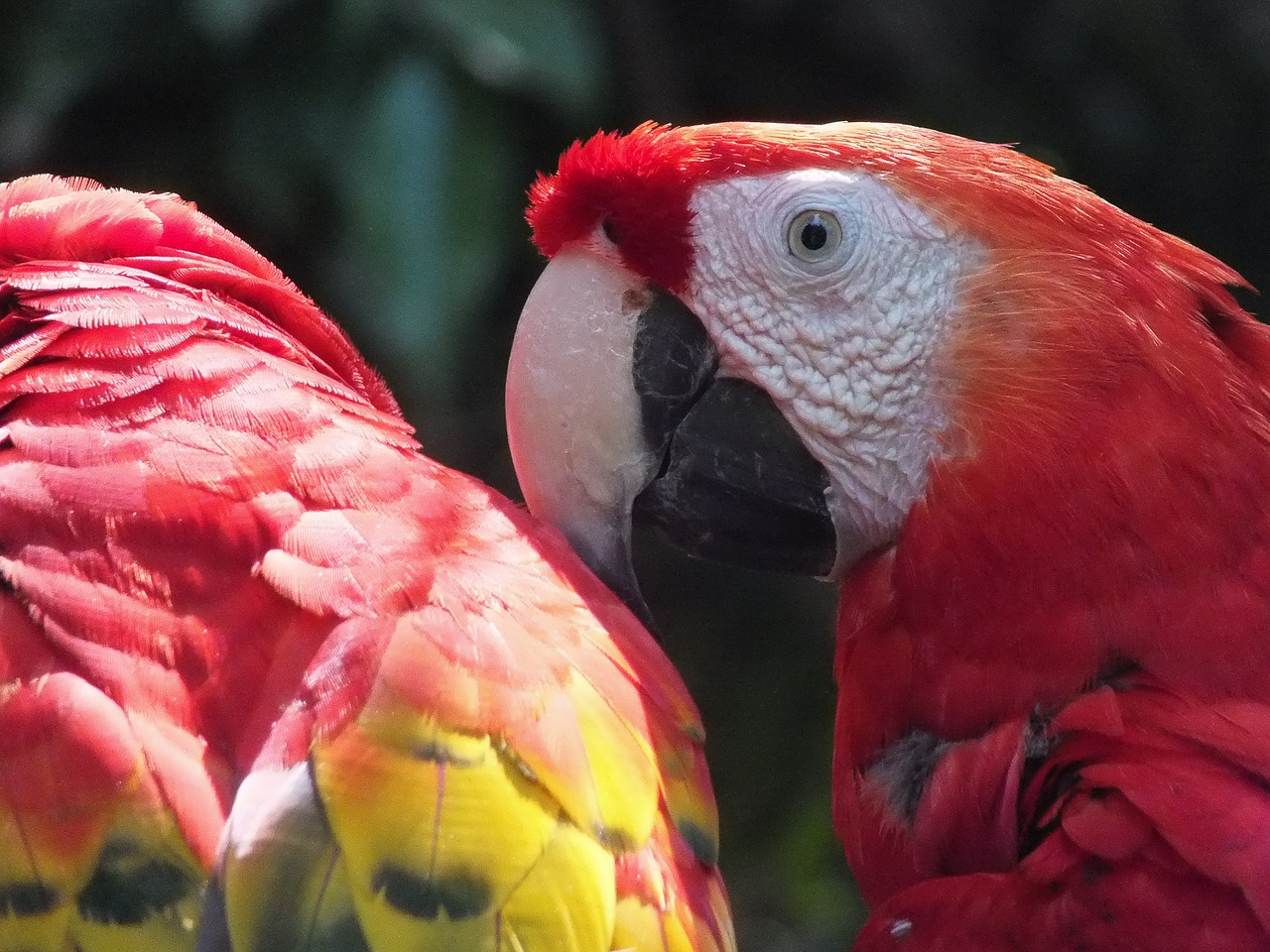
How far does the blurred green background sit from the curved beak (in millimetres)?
536

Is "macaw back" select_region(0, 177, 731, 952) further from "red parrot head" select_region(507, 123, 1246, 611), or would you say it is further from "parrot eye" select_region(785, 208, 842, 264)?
"parrot eye" select_region(785, 208, 842, 264)

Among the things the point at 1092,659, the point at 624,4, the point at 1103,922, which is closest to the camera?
the point at 1103,922

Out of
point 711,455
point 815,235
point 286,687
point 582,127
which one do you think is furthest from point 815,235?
point 582,127

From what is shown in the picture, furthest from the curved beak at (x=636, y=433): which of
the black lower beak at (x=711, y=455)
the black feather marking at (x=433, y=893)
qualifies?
the black feather marking at (x=433, y=893)

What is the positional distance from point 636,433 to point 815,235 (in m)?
0.17

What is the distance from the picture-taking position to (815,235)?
871mm

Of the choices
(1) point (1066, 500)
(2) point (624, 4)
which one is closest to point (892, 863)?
(1) point (1066, 500)

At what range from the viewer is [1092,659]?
803mm

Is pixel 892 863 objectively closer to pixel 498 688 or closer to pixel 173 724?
pixel 498 688

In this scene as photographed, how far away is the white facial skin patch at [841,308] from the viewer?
87 cm

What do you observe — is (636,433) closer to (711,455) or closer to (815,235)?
(711,455)

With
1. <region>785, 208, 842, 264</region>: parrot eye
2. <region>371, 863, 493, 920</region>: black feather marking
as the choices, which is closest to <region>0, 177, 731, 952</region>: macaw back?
<region>371, 863, 493, 920</region>: black feather marking

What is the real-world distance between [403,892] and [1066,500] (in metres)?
0.44

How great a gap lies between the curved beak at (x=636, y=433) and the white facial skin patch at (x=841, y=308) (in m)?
0.02
